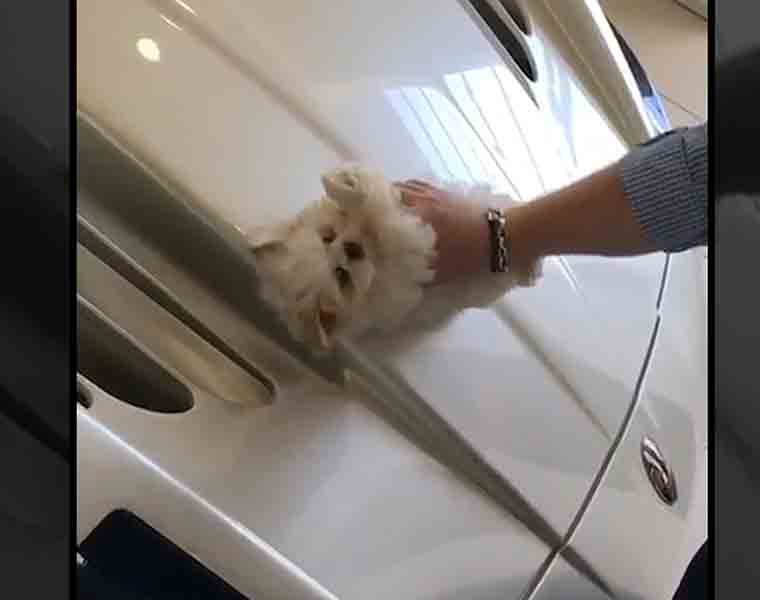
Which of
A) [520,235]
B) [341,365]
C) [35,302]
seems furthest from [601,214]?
[35,302]

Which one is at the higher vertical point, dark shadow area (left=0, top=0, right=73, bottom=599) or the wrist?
the wrist

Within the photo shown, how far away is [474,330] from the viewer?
23.7 inches

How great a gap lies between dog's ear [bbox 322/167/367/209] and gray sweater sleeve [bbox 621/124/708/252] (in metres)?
0.13

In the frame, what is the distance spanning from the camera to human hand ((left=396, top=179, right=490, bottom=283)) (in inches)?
22.3

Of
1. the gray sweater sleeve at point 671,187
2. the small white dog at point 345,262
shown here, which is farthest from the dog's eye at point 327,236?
the gray sweater sleeve at point 671,187

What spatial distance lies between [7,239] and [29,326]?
1.1 inches

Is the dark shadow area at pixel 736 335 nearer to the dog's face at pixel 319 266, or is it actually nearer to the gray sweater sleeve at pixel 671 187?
the gray sweater sleeve at pixel 671 187

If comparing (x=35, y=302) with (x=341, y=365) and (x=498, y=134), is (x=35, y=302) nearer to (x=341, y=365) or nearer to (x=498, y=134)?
(x=341, y=365)

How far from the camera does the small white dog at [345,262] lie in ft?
1.80

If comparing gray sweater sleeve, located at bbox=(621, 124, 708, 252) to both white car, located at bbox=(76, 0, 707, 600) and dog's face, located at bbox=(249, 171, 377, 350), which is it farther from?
dog's face, located at bbox=(249, 171, 377, 350)

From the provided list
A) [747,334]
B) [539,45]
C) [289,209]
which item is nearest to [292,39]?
[289,209]

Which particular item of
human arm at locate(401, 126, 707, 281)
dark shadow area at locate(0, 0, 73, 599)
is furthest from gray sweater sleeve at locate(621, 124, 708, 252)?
dark shadow area at locate(0, 0, 73, 599)

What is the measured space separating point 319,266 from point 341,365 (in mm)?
53

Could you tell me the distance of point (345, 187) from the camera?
1.86ft
